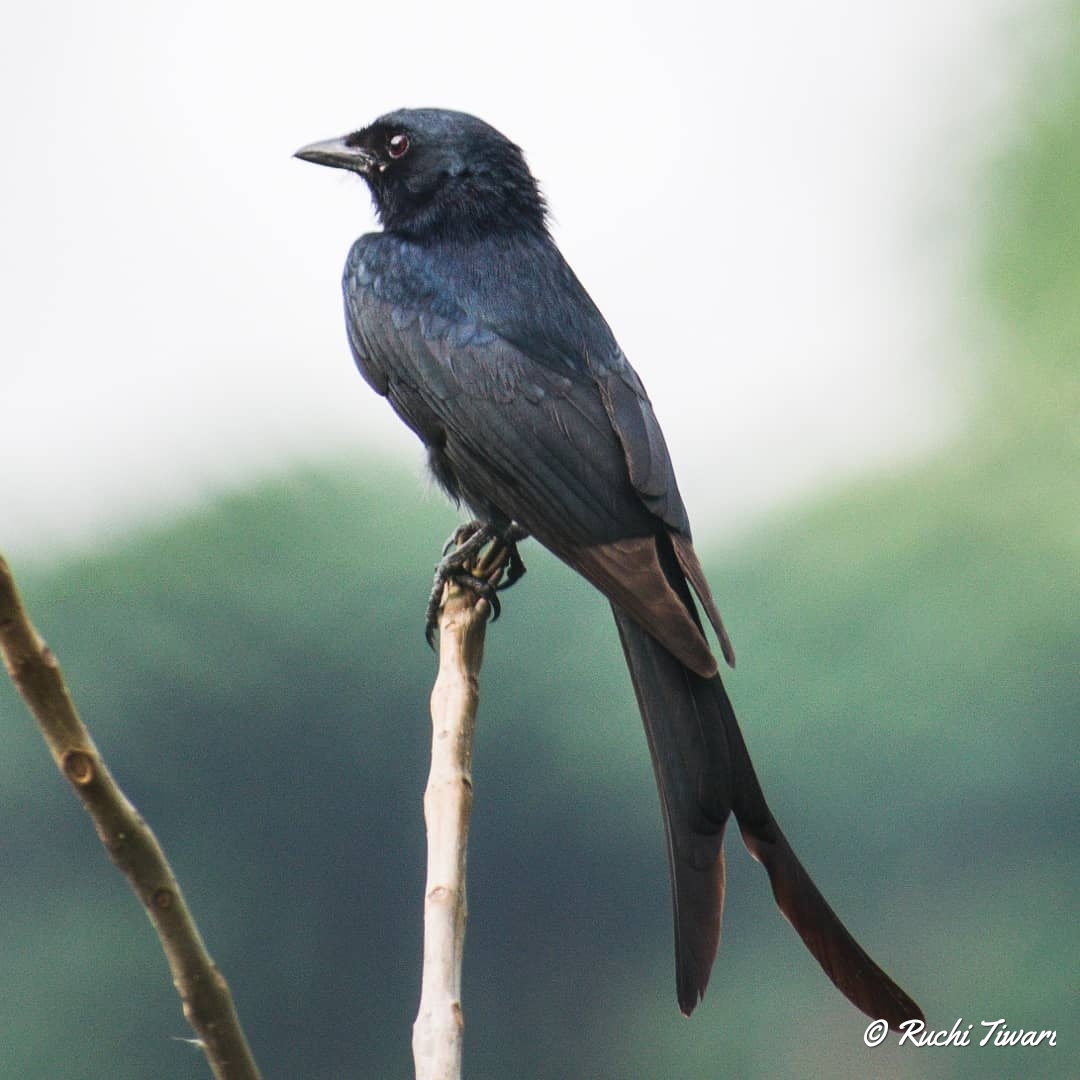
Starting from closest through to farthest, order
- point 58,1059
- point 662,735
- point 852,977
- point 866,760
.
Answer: point 852,977 < point 662,735 < point 58,1059 < point 866,760

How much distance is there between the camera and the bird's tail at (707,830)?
1228 millimetres

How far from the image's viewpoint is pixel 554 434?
1641 mm

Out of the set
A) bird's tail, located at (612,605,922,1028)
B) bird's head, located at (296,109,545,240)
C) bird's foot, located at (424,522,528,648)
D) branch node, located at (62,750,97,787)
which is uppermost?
bird's head, located at (296,109,545,240)

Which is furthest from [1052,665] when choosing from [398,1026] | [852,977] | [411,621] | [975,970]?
[852,977]

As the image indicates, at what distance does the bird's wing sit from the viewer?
4.92 feet

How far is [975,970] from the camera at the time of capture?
240 cm

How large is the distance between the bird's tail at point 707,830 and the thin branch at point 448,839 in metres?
0.19

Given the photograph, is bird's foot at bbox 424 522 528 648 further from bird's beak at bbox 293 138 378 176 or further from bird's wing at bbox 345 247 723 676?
bird's beak at bbox 293 138 378 176

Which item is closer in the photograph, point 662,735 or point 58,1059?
point 662,735

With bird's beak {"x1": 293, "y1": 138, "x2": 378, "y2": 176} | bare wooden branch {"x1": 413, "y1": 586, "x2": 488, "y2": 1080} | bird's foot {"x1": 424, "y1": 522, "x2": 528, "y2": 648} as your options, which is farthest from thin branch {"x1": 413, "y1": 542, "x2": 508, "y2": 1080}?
bird's beak {"x1": 293, "y1": 138, "x2": 378, "y2": 176}

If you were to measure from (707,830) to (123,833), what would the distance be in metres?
0.72

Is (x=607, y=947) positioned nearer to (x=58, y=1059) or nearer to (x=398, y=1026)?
(x=398, y=1026)

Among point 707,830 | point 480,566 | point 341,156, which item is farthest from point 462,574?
point 341,156

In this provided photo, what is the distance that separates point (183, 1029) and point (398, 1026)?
40 cm
